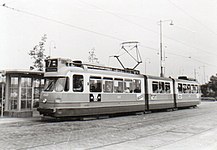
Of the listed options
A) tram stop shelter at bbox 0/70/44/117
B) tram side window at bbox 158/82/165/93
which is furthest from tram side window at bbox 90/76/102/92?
tram side window at bbox 158/82/165/93

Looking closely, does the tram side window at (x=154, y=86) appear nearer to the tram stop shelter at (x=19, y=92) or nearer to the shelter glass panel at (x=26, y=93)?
the tram stop shelter at (x=19, y=92)

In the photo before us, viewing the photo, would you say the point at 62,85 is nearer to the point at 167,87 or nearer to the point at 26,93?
the point at 26,93

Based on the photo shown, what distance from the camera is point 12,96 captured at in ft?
58.1

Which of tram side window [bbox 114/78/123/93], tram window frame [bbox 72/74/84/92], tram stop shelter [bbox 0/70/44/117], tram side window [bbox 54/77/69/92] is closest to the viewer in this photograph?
tram side window [bbox 54/77/69/92]

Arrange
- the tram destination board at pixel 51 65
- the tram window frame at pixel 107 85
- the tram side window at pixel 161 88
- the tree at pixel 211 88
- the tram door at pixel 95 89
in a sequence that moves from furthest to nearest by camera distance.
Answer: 1. the tree at pixel 211 88
2. the tram side window at pixel 161 88
3. the tram window frame at pixel 107 85
4. the tram door at pixel 95 89
5. the tram destination board at pixel 51 65

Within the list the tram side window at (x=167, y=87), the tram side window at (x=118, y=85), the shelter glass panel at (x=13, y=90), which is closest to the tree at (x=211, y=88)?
the tram side window at (x=167, y=87)

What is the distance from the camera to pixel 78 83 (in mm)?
15422

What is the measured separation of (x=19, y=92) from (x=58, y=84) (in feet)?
12.7

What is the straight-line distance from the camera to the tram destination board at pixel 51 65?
51.1 ft

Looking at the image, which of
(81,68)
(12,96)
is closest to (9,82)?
(12,96)

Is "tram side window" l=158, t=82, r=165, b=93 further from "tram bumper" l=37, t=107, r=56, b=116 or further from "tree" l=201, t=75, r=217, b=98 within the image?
"tree" l=201, t=75, r=217, b=98

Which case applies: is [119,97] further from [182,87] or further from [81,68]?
[182,87]

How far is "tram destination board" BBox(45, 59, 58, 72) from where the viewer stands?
15.6m

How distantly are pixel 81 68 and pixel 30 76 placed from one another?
443cm
